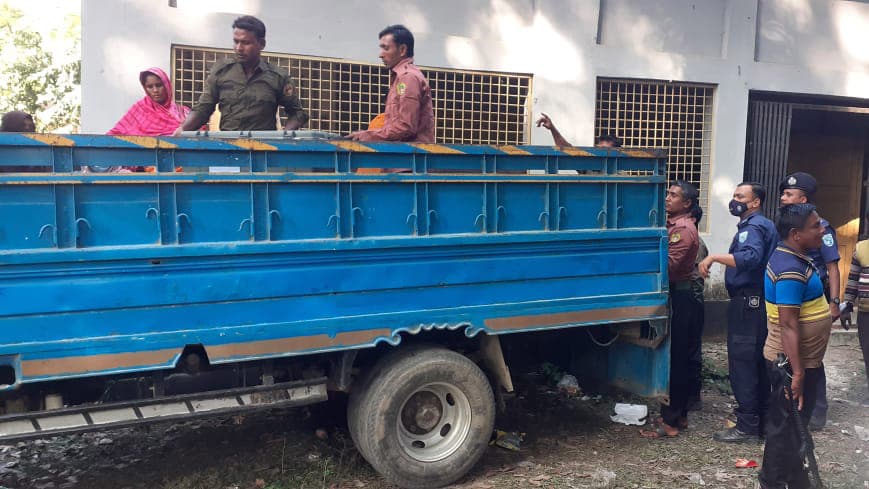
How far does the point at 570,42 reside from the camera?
731 cm

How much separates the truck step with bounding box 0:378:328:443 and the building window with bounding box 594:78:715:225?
16.9ft

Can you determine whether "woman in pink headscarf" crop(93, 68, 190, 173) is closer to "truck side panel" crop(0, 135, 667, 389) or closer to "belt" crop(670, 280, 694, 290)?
"truck side panel" crop(0, 135, 667, 389)

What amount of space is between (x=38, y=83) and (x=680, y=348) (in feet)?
50.7

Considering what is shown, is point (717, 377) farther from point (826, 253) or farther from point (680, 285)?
point (680, 285)

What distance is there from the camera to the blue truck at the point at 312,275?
302cm

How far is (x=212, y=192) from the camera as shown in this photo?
10.7ft

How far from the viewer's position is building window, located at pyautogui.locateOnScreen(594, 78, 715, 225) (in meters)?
7.73

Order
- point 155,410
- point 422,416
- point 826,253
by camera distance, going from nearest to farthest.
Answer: point 155,410
point 422,416
point 826,253

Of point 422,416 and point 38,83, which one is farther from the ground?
point 38,83

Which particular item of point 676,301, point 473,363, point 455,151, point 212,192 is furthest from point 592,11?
point 212,192

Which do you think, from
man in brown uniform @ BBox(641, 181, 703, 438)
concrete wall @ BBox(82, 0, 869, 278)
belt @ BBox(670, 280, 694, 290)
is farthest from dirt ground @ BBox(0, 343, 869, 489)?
concrete wall @ BBox(82, 0, 869, 278)

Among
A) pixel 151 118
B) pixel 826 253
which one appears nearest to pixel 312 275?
pixel 151 118

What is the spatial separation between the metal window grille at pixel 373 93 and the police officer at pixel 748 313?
9.61 ft

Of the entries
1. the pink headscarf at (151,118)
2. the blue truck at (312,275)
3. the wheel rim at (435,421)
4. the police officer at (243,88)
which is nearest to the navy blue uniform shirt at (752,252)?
the blue truck at (312,275)
